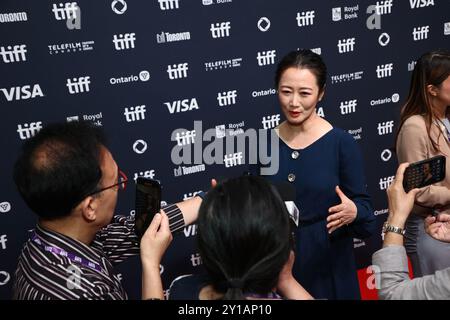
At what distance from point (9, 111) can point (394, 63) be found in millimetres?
2677

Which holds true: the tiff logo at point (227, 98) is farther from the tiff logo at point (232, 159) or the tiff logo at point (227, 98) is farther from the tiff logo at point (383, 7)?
the tiff logo at point (383, 7)

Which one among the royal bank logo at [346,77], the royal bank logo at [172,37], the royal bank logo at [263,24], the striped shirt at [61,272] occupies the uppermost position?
the royal bank logo at [263,24]

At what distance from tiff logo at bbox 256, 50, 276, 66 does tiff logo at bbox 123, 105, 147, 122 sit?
0.84m

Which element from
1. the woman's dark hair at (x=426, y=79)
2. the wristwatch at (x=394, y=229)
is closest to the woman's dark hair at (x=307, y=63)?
the woman's dark hair at (x=426, y=79)

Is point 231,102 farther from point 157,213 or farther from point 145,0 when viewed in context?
point 157,213

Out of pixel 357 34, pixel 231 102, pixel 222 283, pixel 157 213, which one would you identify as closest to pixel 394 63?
pixel 357 34

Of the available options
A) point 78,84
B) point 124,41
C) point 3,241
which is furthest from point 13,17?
point 3,241

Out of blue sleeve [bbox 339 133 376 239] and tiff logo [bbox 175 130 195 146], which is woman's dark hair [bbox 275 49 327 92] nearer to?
blue sleeve [bbox 339 133 376 239]

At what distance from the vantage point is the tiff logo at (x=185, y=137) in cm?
285

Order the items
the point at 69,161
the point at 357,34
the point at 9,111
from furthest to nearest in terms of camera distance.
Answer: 1. the point at 357,34
2. the point at 9,111
3. the point at 69,161

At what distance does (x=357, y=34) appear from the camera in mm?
3203

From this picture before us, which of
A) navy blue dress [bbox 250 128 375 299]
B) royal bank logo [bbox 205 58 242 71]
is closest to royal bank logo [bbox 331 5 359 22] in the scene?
royal bank logo [bbox 205 58 242 71]

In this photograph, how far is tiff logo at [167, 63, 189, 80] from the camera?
2760 mm

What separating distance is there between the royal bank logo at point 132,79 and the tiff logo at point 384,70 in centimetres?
174
